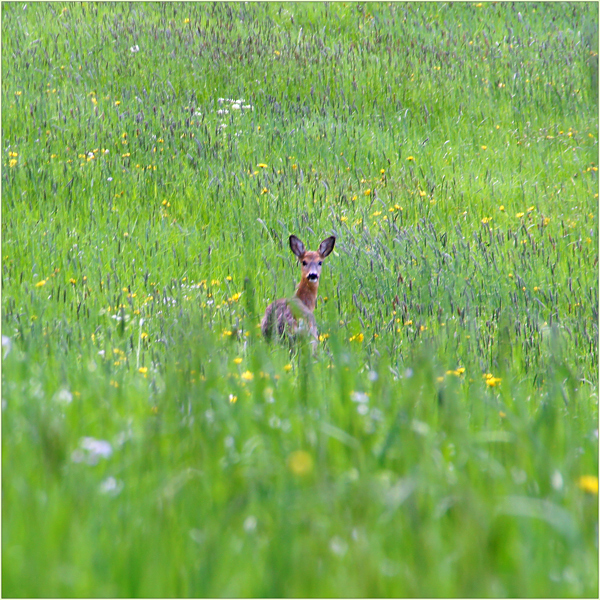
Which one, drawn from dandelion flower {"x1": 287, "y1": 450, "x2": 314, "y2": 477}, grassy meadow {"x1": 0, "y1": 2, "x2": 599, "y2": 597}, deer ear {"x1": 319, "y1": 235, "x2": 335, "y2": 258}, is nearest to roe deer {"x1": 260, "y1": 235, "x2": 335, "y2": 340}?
deer ear {"x1": 319, "y1": 235, "x2": 335, "y2": 258}

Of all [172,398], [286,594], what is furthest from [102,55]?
[286,594]

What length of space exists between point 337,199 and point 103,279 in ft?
11.4

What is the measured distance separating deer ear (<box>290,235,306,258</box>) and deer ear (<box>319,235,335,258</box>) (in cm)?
19

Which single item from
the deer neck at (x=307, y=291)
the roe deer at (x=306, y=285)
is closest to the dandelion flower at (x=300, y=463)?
the roe deer at (x=306, y=285)

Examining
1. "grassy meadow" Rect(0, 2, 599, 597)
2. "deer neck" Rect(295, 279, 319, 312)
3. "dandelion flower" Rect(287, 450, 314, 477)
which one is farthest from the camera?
"deer neck" Rect(295, 279, 319, 312)

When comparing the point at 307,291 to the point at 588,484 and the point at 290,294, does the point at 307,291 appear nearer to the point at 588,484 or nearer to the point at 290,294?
the point at 290,294

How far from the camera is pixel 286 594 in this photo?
1624 millimetres

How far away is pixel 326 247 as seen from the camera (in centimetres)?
668

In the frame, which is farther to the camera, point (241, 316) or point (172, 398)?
point (241, 316)

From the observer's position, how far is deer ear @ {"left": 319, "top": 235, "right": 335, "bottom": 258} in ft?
21.6

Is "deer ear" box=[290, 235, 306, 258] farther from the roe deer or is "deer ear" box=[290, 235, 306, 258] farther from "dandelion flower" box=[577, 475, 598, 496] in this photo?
"dandelion flower" box=[577, 475, 598, 496]

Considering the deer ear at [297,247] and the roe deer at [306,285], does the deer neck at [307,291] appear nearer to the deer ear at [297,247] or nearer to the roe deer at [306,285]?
the roe deer at [306,285]

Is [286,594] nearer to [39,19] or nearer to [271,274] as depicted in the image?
[271,274]

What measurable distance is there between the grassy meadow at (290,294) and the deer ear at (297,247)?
0.83 feet
